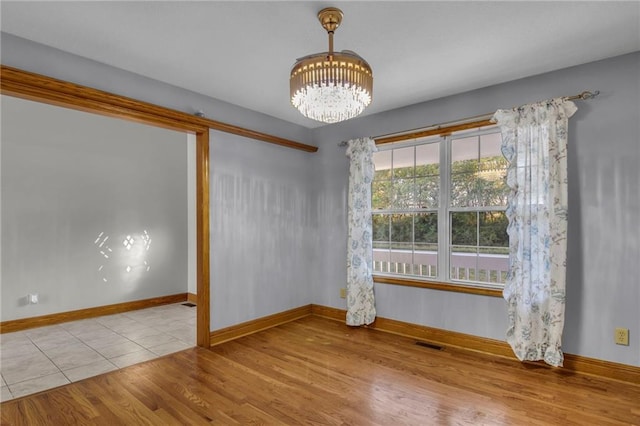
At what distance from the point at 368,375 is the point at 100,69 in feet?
11.1

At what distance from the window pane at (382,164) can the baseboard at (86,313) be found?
374cm

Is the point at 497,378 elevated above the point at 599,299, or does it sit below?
below

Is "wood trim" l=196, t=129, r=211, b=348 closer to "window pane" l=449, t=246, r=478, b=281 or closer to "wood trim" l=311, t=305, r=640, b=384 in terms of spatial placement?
"wood trim" l=311, t=305, r=640, b=384

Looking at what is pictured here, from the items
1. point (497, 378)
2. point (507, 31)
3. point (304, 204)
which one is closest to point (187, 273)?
point (304, 204)

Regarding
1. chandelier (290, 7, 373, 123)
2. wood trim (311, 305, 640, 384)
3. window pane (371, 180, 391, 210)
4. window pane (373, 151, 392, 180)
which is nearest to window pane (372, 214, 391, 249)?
window pane (371, 180, 391, 210)

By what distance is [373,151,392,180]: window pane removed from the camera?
4180 mm

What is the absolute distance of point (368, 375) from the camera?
2850 mm

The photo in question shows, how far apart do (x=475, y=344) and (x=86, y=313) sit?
478cm

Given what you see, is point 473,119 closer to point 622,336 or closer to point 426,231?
point 426,231

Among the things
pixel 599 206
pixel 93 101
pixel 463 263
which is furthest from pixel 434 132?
pixel 93 101

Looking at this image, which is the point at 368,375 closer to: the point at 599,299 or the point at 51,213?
the point at 599,299

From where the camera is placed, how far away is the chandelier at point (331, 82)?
6.37ft

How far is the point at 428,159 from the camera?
385cm

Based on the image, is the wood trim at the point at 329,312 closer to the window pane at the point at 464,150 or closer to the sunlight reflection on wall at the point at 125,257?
the window pane at the point at 464,150
